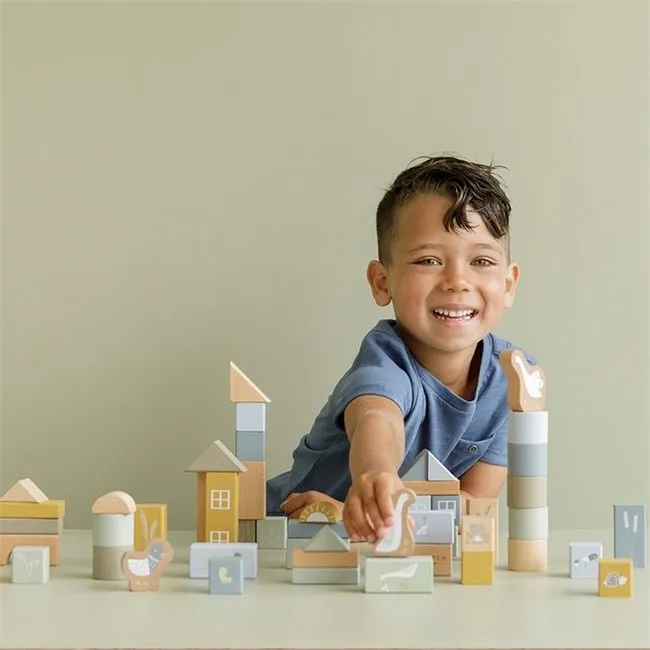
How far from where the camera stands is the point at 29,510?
0.86m

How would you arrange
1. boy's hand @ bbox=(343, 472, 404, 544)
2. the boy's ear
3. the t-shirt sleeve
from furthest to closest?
the boy's ear → the t-shirt sleeve → boy's hand @ bbox=(343, 472, 404, 544)

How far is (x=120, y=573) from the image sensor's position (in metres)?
0.81

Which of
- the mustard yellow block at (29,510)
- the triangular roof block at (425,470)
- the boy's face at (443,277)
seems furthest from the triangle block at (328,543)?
the boy's face at (443,277)

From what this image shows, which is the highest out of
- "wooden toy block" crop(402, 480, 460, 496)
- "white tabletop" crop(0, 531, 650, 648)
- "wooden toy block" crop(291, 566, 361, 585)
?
"wooden toy block" crop(402, 480, 460, 496)

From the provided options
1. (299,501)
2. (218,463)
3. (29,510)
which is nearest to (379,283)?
(299,501)

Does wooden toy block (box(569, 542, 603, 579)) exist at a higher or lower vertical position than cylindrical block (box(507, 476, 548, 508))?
lower

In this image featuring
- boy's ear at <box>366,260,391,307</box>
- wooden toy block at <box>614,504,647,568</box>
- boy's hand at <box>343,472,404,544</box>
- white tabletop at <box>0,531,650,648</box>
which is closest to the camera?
white tabletop at <box>0,531,650,648</box>

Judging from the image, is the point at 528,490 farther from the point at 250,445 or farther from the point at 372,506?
the point at 250,445

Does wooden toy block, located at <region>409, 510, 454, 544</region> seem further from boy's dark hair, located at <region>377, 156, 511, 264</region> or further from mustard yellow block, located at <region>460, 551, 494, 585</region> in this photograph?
boy's dark hair, located at <region>377, 156, 511, 264</region>

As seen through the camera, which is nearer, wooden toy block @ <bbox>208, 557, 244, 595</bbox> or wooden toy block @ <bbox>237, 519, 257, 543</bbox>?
wooden toy block @ <bbox>208, 557, 244, 595</bbox>

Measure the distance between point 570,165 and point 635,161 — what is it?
0.27 ft

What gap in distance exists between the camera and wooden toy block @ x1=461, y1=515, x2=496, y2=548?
0.78m

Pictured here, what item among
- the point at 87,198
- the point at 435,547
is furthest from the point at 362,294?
the point at 435,547

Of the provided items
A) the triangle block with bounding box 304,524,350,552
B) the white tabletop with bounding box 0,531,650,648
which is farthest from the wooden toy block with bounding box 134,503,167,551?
the triangle block with bounding box 304,524,350,552
